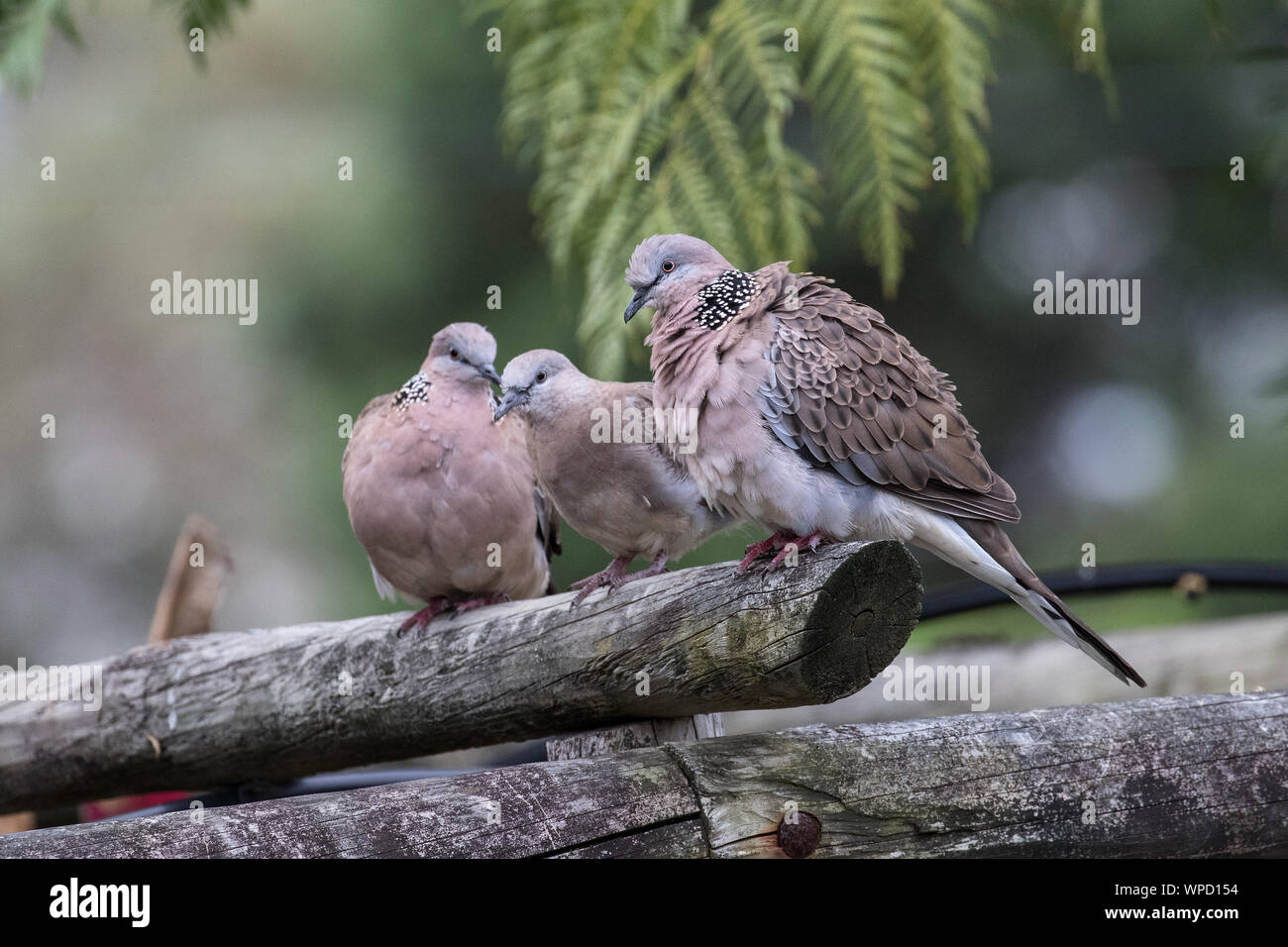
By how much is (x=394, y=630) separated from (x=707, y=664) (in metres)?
0.85

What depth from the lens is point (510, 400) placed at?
209cm

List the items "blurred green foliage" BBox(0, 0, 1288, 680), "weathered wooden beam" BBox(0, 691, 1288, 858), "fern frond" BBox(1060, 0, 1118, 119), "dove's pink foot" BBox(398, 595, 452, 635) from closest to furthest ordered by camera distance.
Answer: "weathered wooden beam" BBox(0, 691, 1288, 858) → "dove's pink foot" BBox(398, 595, 452, 635) → "fern frond" BBox(1060, 0, 1118, 119) → "blurred green foliage" BBox(0, 0, 1288, 680)

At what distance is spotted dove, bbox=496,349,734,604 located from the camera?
2035 mm

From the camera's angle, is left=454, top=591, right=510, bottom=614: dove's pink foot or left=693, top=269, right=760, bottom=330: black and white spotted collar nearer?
left=693, top=269, right=760, bottom=330: black and white spotted collar

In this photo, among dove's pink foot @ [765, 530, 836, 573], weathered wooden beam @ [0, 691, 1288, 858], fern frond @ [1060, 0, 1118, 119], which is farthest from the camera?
fern frond @ [1060, 0, 1118, 119]

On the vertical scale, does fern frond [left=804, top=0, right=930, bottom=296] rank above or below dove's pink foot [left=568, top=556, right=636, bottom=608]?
above

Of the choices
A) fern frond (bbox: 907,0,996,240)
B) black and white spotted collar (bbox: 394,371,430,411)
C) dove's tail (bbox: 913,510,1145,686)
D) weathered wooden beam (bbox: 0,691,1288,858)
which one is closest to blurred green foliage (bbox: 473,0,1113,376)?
fern frond (bbox: 907,0,996,240)

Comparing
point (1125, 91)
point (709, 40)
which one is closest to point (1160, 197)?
point (1125, 91)

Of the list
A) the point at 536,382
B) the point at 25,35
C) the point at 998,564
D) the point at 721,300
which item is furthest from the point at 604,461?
the point at 25,35

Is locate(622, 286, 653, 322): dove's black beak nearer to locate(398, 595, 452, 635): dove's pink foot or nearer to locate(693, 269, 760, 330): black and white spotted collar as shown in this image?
locate(693, 269, 760, 330): black and white spotted collar

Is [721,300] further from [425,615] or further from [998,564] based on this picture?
[425,615]

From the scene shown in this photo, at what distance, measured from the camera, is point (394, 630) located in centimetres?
215

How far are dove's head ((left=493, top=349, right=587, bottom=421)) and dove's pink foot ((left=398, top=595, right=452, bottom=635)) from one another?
394mm
